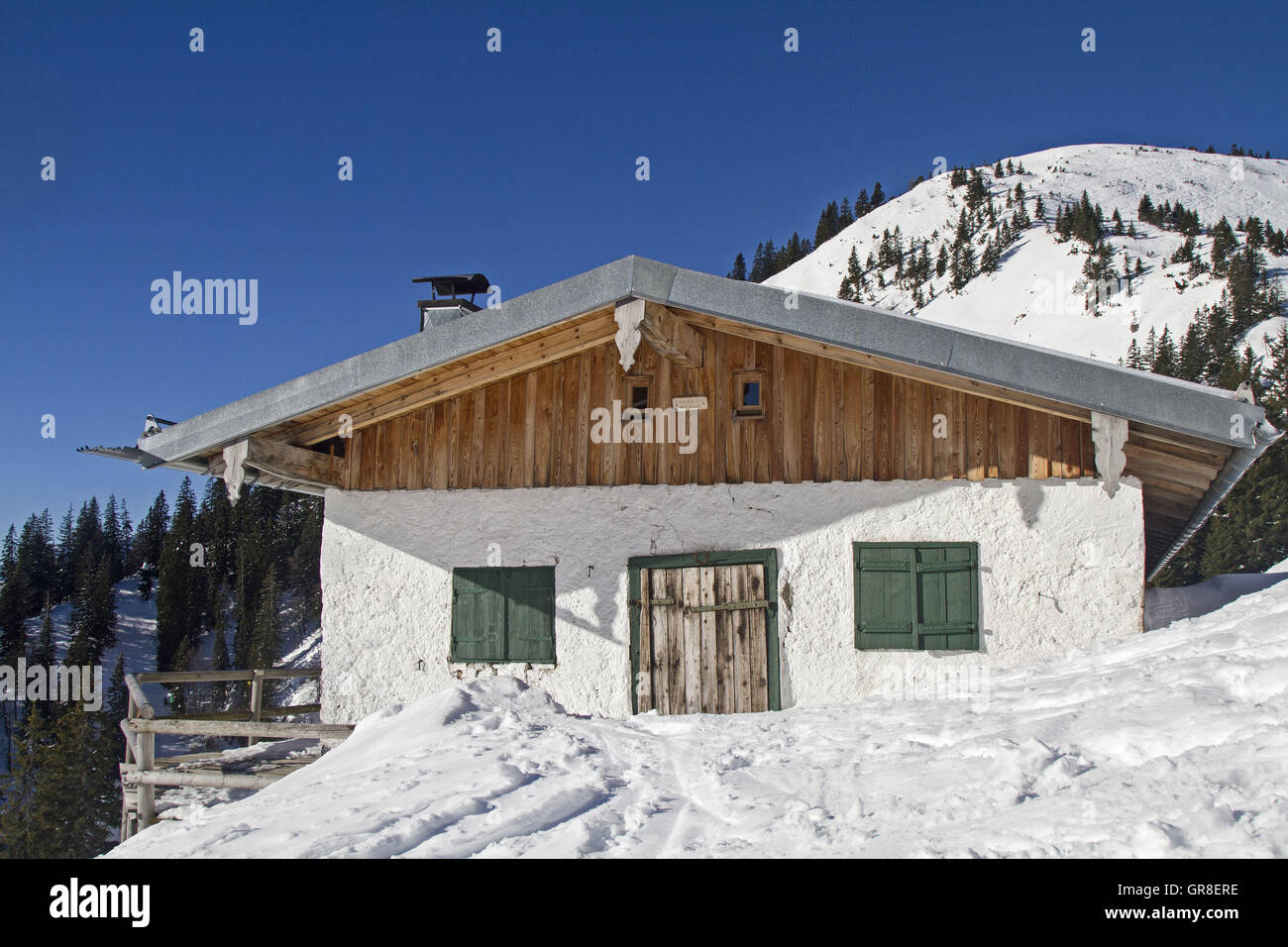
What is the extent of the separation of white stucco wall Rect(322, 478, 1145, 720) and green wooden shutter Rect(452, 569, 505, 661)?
0.12 metres

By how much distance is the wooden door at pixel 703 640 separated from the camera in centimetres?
858

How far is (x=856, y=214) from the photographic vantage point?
523 ft

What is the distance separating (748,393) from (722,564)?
69.4 inches

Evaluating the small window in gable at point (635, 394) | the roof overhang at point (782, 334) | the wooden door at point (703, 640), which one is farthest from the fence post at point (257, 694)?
the small window in gable at point (635, 394)

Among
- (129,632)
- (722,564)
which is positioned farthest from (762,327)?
(129,632)

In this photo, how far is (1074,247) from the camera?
105625 millimetres

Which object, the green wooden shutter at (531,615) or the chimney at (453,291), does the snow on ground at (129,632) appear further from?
the green wooden shutter at (531,615)

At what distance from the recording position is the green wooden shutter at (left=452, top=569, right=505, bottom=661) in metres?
9.11

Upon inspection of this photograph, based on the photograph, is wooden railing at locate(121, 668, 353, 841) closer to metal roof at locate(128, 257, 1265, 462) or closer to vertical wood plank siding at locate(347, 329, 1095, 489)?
vertical wood plank siding at locate(347, 329, 1095, 489)

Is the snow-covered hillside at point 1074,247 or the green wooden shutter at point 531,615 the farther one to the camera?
the snow-covered hillside at point 1074,247

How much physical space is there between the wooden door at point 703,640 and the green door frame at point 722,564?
0.13 feet

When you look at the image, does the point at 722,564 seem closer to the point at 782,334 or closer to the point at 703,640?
the point at 703,640

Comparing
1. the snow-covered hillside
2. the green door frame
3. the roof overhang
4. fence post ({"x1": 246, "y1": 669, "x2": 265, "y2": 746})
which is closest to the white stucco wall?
the green door frame
